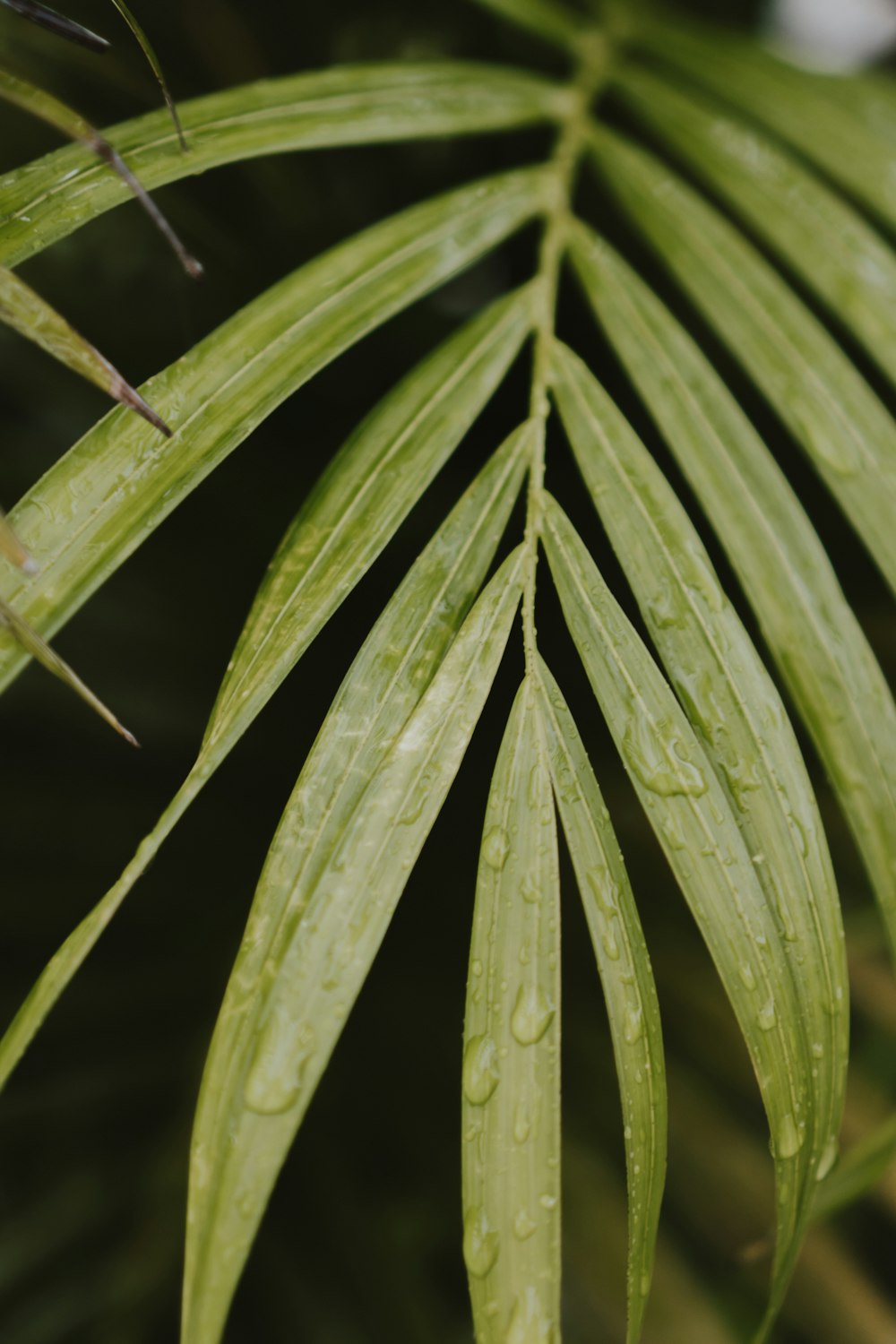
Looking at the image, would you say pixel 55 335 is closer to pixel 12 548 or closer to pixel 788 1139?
pixel 12 548

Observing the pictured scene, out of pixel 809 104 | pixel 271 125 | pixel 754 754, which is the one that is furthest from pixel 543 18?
pixel 754 754

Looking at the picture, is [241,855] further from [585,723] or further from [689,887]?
[689,887]

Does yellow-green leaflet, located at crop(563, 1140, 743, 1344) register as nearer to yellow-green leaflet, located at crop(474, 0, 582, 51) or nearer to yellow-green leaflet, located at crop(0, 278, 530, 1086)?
yellow-green leaflet, located at crop(0, 278, 530, 1086)

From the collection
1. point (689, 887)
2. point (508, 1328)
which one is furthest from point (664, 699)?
point (508, 1328)

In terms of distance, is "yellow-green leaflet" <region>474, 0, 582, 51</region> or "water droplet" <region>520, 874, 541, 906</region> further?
"yellow-green leaflet" <region>474, 0, 582, 51</region>

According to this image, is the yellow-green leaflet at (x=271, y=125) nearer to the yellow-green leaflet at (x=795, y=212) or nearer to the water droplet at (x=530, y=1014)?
the yellow-green leaflet at (x=795, y=212)

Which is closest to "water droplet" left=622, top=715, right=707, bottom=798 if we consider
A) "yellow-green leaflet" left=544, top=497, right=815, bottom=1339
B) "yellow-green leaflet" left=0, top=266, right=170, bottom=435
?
"yellow-green leaflet" left=544, top=497, right=815, bottom=1339

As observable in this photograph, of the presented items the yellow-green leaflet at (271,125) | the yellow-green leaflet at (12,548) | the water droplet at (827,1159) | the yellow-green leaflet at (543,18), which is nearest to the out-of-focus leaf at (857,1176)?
the water droplet at (827,1159)
